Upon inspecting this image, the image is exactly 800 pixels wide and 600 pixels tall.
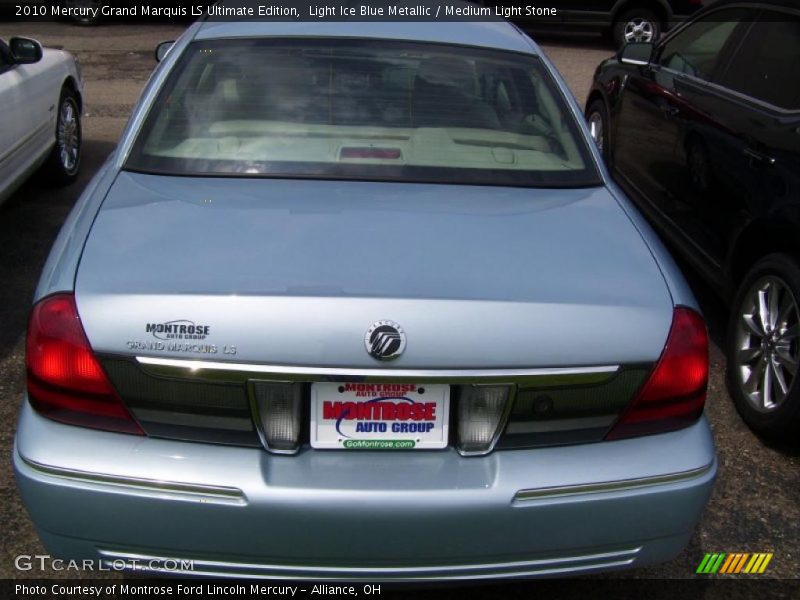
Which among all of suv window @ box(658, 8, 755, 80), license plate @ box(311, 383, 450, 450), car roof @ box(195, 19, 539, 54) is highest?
car roof @ box(195, 19, 539, 54)

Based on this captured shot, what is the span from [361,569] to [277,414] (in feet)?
1.38

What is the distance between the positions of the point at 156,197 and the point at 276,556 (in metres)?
1.13

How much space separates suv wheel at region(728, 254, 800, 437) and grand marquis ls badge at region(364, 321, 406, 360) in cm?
200

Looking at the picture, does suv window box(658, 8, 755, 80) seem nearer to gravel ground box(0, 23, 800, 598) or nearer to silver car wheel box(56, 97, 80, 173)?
gravel ground box(0, 23, 800, 598)

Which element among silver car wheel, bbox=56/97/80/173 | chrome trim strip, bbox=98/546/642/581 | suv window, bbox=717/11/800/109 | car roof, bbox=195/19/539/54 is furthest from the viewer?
silver car wheel, bbox=56/97/80/173

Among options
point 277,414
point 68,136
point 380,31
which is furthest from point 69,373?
point 68,136

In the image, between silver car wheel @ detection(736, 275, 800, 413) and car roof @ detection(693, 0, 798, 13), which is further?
car roof @ detection(693, 0, 798, 13)

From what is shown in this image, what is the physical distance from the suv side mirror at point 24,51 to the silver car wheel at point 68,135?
0.77 metres

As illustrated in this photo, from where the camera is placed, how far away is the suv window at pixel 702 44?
447 centimetres

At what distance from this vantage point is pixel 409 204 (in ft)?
8.20

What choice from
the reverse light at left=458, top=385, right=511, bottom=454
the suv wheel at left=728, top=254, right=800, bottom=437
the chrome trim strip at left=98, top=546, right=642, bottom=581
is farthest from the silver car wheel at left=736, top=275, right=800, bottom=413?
the reverse light at left=458, top=385, right=511, bottom=454

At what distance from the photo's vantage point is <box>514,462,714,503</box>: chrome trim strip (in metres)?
1.99

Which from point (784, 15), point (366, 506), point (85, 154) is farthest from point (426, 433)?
point (85, 154)

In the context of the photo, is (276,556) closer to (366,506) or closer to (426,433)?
(366,506)
